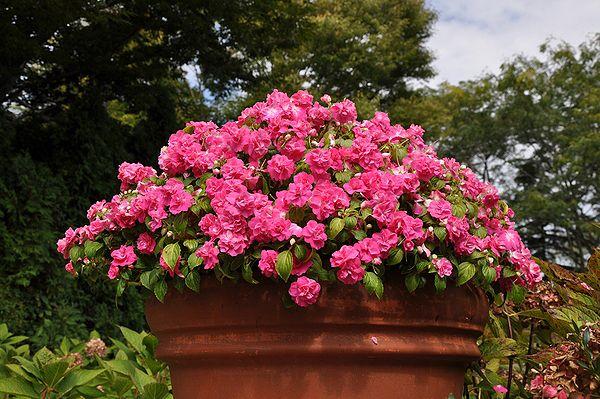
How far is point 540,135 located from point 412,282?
872 inches

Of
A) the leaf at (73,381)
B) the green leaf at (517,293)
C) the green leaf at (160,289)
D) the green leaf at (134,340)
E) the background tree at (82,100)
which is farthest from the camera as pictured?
the background tree at (82,100)

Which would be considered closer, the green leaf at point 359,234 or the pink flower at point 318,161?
the green leaf at point 359,234

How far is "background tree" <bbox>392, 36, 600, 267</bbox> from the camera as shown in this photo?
70.1ft

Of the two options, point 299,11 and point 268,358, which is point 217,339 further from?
point 299,11

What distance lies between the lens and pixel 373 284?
2125 mm

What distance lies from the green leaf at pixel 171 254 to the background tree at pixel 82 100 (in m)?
3.03

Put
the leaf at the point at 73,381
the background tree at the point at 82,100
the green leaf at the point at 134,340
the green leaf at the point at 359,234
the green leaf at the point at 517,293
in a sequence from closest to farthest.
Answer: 1. the green leaf at the point at 359,234
2. the green leaf at the point at 517,293
3. the leaf at the point at 73,381
4. the green leaf at the point at 134,340
5. the background tree at the point at 82,100

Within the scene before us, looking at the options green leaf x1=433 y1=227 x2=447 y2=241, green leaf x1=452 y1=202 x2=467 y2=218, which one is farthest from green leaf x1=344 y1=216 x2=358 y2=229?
green leaf x1=452 y1=202 x2=467 y2=218

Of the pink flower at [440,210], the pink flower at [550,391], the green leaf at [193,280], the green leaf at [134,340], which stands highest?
the pink flower at [440,210]

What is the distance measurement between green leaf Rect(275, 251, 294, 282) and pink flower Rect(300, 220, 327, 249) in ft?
0.24

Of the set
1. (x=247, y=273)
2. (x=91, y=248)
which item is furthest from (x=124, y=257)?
(x=247, y=273)

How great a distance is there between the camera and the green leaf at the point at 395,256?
219 centimetres

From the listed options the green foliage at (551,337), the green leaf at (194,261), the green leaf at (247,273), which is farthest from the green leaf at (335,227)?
the green foliage at (551,337)

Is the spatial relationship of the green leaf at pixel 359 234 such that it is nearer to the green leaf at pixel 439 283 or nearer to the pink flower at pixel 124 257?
the green leaf at pixel 439 283
